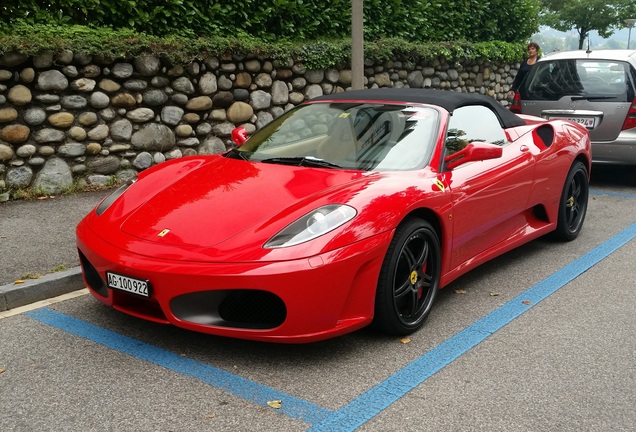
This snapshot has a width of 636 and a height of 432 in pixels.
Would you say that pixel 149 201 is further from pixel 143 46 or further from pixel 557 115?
pixel 557 115

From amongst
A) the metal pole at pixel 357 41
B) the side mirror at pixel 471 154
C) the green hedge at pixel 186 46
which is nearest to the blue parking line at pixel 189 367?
the side mirror at pixel 471 154

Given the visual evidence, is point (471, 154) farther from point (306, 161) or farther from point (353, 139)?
point (306, 161)

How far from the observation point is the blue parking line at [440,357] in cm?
325

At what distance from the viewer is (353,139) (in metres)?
4.74

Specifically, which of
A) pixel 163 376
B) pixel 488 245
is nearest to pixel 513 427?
pixel 163 376

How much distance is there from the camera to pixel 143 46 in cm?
786

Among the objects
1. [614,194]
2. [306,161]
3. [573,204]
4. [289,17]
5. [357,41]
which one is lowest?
[614,194]

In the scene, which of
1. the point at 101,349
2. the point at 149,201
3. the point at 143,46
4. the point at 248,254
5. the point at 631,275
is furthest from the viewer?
the point at 143,46

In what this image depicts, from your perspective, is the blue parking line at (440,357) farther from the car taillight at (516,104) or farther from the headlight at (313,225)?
the car taillight at (516,104)

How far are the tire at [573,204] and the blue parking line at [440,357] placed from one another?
1.36 feet

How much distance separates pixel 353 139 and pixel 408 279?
1.06m

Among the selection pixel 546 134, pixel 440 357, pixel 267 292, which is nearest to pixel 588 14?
pixel 546 134

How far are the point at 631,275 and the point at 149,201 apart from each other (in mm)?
3524

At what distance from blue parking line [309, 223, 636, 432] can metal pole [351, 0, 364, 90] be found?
3519 millimetres
